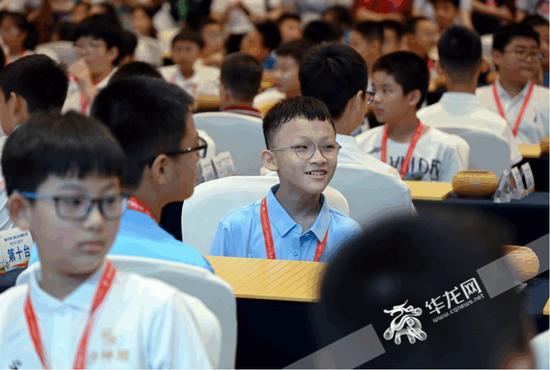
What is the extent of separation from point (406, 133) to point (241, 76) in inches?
47.2

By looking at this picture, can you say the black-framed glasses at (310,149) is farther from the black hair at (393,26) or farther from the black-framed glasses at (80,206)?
the black hair at (393,26)

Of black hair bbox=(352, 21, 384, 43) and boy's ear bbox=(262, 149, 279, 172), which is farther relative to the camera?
black hair bbox=(352, 21, 384, 43)

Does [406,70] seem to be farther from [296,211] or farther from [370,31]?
[370,31]

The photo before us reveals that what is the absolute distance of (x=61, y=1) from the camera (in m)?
13.0

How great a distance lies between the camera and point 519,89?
676cm

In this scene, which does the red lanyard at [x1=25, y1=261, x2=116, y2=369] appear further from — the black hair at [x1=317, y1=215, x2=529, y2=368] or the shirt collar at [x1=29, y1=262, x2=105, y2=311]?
the black hair at [x1=317, y1=215, x2=529, y2=368]

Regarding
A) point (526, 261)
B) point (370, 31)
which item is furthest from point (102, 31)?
point (526, 261)

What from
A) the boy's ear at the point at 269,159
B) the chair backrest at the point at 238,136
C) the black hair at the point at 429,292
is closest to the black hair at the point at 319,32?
the chair backrest at the point at 238,136

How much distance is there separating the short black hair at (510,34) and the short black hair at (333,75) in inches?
107

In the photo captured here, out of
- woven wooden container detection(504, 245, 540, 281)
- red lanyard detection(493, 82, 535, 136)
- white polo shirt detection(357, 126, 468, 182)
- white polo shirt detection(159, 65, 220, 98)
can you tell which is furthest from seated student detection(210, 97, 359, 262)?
white polo shirt detection(159, 65, 220, 98)

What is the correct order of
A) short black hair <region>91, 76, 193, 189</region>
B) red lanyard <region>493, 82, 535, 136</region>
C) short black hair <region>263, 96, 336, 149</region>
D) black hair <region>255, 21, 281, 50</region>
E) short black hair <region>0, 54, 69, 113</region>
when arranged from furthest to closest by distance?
black hair <region>255, 21, 281, 50</region> < red lanyard <region>493, 82, 535, 136</region> < short black hair <region>0, 54, 69, 113</region> < short black hair <region>263, 96, 336, 149</region> < short black hair <region>91, 76, 193, 189</region>

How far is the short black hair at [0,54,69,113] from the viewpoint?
393cm

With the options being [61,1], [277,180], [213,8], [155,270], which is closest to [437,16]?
[213,8]

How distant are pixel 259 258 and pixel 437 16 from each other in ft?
28.9
